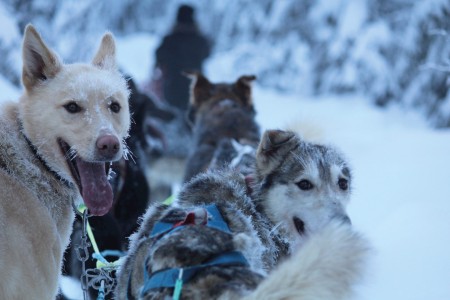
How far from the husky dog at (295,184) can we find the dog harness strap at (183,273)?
893 mm

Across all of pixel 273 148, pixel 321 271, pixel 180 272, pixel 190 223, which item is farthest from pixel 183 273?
pixel 273 148

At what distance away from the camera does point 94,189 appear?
111 inches

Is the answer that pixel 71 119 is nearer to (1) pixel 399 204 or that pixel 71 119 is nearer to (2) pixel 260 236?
(2) pixel 260 236

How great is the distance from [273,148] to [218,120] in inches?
103

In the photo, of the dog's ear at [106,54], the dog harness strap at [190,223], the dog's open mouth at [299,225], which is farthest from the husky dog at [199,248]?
the dog's ear at [106,54]

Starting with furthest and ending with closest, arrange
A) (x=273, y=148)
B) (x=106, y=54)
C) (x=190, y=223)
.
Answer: (x=106, y=54) < (x=273, y=148) < (x=190, y=223)

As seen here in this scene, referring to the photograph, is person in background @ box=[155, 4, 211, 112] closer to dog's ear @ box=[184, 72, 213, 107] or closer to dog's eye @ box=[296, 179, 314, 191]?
dog's ear @ box=[184, 72, 213, 107]

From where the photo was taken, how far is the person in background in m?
9.97

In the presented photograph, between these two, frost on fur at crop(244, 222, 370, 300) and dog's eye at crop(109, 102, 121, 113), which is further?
dog's eye at crop(109, 102, 121, 113)

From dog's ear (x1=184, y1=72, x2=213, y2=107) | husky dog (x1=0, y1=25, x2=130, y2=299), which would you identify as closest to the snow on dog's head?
husky dog (x1=0, y1=25, x2=130, y2=299)

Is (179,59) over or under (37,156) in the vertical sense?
A: over

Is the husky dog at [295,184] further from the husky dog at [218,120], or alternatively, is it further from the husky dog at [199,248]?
the husky dog at [218,120]

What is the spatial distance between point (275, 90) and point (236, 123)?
11212 mm

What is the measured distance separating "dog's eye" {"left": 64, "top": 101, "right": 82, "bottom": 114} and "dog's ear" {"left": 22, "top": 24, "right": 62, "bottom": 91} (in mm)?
187
